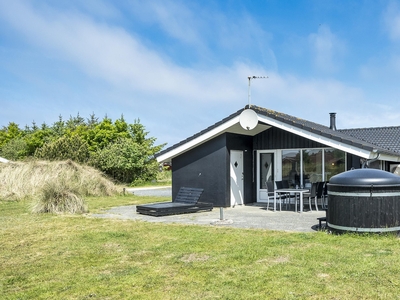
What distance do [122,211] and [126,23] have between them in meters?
6.80

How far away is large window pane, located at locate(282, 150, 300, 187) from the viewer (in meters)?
14.8

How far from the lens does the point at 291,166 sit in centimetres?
1498

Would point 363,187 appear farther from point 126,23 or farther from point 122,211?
point 126,23

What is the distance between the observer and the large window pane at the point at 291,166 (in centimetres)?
1481

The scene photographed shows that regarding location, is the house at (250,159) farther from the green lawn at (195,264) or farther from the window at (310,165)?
the green lawn at (195,264)

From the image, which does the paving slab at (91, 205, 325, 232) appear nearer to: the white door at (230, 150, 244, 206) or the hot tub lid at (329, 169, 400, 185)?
the white door at (230, 150, 244, 206)

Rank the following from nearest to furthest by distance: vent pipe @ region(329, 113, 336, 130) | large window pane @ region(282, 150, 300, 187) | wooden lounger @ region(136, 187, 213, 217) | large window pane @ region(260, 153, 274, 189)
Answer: wooden lounger @ region(136, 187, 213, 217) < large window pane @ region(282, 150, 300, 187) < large window pane @ region(260, 153, 274, 189) < vent pipe @ region(329, 113, 336, 130)

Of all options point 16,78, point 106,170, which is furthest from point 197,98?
point 106,170

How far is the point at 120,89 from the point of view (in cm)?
2267

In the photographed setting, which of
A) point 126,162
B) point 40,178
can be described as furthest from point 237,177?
point 126,162

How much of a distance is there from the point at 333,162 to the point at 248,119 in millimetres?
3486

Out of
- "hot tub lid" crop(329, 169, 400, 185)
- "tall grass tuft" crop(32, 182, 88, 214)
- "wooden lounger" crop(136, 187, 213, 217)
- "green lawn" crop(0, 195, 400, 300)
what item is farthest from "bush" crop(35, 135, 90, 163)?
"hot tub lid" crop(329, 169, 400, 185)

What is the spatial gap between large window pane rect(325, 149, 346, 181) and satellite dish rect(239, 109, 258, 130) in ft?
9.78

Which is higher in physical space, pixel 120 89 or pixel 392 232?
pixel 120 89
